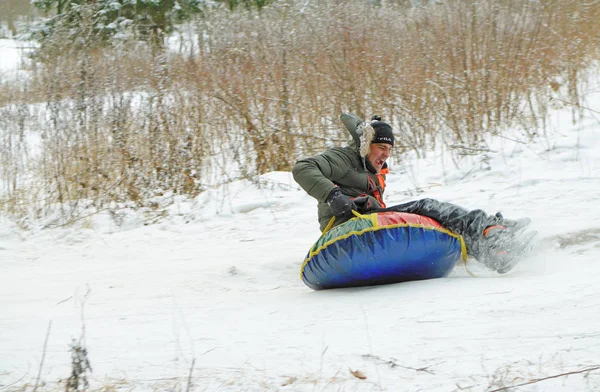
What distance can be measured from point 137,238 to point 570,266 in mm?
3336

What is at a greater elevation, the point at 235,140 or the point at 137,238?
the point at 235,140

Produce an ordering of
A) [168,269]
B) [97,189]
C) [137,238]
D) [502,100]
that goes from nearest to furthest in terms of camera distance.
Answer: [168,269]
[137,238]
[97,189]
[502,100]

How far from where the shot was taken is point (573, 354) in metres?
2.14

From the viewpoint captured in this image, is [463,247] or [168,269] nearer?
[463,247]

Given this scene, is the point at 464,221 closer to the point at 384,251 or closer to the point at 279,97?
the point at 384,251

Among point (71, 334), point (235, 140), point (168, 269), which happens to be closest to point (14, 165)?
point (235, 140)

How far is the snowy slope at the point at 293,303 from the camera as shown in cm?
222

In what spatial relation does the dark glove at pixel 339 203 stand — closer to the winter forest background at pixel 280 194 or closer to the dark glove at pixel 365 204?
the dark glove at pixel 365 204

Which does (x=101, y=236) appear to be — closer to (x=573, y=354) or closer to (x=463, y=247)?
(x=463, y=247)

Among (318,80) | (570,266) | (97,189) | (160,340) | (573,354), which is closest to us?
(573,354)

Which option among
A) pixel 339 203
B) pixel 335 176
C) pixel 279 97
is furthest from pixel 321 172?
pixel 279 97

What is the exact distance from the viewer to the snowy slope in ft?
7.29

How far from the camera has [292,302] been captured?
3.35 meters

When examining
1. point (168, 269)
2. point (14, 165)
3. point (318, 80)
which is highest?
point (318, 80)
